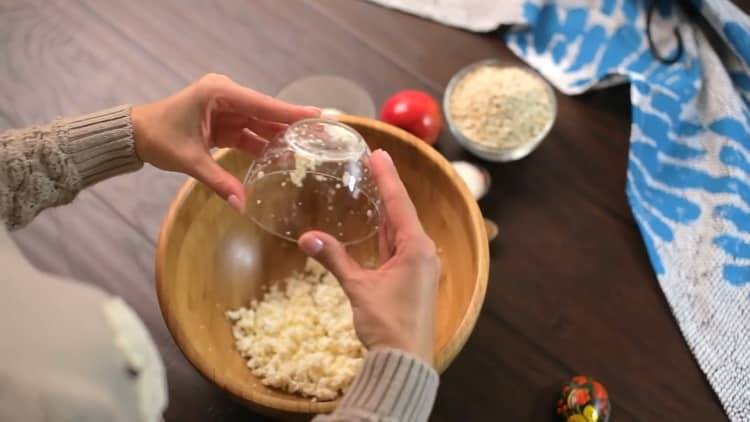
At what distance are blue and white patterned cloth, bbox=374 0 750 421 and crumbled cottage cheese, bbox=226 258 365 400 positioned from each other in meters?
0.42

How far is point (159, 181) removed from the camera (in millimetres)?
908

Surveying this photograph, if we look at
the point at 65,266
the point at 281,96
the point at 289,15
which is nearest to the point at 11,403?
the point at 65,266

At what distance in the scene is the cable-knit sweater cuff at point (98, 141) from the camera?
0.67 meters

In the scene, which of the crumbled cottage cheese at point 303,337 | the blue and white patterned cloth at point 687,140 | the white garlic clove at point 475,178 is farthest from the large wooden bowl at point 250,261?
the blue and white patterned cloth at point 687,140

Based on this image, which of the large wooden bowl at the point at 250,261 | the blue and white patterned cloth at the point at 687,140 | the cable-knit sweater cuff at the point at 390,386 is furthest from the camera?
the blue and white patterned cloth at the point at 687,140

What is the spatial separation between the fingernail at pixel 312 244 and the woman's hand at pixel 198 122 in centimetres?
12

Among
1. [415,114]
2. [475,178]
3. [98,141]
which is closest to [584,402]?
[475,178]

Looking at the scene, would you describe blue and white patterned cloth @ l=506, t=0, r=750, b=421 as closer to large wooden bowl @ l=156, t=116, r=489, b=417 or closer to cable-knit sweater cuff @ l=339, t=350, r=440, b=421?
large wooden bowl @ l=156, t=116, r=489, b=417

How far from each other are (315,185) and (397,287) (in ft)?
0.72

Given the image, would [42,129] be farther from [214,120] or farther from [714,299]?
[714,299]

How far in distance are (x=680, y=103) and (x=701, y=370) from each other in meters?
0.37

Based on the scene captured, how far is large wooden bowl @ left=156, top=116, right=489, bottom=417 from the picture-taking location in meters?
0.63

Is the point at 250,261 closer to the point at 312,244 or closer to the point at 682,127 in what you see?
the point at 312,244

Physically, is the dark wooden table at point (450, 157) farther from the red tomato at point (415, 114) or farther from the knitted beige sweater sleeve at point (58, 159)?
the knitted beige sweater sleeve at point (58, 159)
